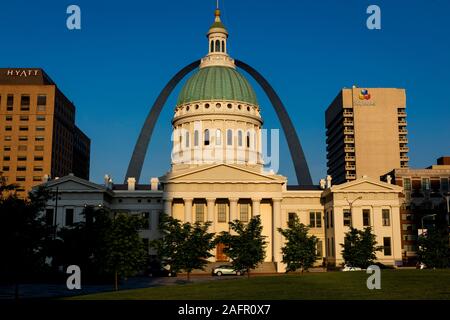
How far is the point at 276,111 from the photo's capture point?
116 metres

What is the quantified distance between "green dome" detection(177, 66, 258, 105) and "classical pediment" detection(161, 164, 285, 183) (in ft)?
73.3

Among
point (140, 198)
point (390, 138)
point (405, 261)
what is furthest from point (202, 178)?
point (390, 138)

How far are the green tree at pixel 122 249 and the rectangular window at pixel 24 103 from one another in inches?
4436

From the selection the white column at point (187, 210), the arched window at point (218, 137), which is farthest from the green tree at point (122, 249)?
the arched window at point (218, 137)

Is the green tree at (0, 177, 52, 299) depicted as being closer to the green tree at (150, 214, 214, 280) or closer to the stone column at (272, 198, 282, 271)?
the green tree at (150, 214, 214, 280)

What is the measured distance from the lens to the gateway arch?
10550 cm

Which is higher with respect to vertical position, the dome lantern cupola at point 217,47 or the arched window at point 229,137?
the dome lantern cupola at point 217,47

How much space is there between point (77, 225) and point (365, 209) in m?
44.7

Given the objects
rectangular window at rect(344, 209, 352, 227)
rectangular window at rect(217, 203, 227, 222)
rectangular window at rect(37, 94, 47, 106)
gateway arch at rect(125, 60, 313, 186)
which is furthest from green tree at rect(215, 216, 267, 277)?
rectangular window at rect(37, 94, 47, 106)

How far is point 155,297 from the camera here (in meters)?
28.9

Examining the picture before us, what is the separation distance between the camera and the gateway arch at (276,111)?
105500mm

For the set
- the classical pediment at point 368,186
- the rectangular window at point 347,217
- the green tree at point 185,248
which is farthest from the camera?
the classical pediment at point 368,186

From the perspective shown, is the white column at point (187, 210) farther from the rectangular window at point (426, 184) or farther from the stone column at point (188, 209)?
the rectangular window at point (426, 184)
